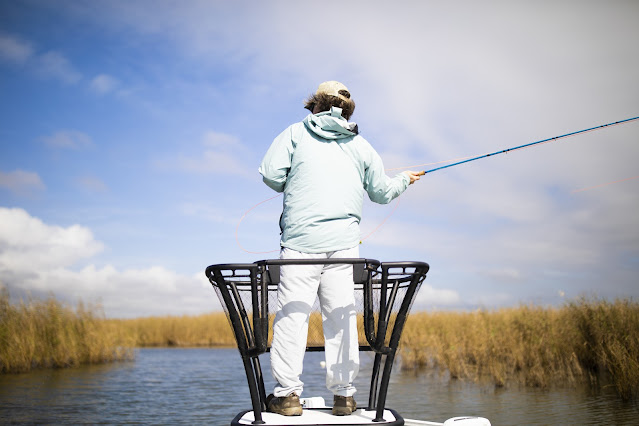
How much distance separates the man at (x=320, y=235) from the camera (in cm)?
266

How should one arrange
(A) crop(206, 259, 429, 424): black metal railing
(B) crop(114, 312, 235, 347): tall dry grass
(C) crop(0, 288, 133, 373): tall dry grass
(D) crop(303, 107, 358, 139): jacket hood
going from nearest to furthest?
1. (A) crop(206, 259, 429, 424): black metal railing
2. (D) crop(303, 107, 358, 139): jacket hood
3. (C) crop(0, 288, 133, 373): tall dry grass
4. (B) crop(114, 312, 235, 347): tall dry grass

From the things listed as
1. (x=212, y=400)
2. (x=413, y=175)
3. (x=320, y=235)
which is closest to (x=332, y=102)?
(x=413, y=175)

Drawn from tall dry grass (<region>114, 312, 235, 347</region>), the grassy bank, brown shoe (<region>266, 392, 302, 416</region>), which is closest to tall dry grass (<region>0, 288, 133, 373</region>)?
the grassy bank

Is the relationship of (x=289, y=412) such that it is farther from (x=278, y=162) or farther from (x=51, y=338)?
(x=51, y=338)

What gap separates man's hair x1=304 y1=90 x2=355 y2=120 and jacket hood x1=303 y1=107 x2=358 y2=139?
0.13 meters

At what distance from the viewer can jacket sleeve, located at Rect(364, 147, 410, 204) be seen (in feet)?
9.86

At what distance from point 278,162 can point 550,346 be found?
864 cm

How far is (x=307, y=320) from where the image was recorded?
2.70 metres

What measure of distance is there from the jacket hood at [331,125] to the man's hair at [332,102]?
0.13 meters

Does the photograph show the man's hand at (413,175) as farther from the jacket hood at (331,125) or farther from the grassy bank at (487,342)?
the grassy bank at (487,342)

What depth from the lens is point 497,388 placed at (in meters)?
9.11

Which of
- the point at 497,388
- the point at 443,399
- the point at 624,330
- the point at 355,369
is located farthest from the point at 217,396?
the point at 355,369

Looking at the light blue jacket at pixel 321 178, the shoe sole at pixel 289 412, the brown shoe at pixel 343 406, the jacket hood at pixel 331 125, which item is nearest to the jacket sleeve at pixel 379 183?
the light blue jacket at pixel 321 178

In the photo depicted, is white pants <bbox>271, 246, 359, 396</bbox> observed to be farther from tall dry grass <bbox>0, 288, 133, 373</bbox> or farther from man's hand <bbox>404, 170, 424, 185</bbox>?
tall dry grass <bbox>0, 288, 133, 373</bbox>
